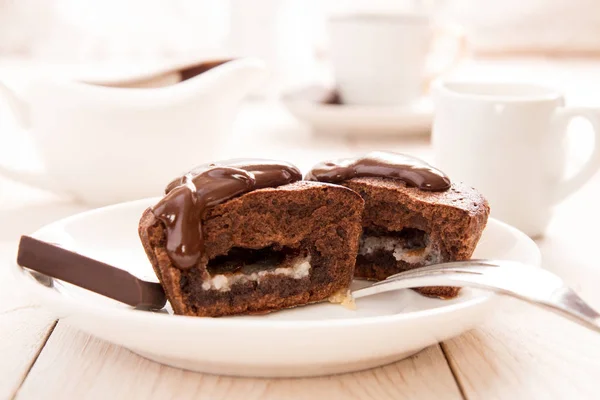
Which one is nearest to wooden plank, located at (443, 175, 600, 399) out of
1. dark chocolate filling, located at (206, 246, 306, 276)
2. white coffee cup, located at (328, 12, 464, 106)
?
dark chocolate filling, located at (206, 246, 306, 276)

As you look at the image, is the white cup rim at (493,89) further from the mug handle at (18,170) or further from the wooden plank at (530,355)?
the mug handle at (18,170)

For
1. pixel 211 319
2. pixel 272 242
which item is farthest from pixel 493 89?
pixel 211 319

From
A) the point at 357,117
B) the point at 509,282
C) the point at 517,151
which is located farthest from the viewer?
the point at 357,117

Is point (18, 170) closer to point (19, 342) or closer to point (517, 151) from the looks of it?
point (19, 342)

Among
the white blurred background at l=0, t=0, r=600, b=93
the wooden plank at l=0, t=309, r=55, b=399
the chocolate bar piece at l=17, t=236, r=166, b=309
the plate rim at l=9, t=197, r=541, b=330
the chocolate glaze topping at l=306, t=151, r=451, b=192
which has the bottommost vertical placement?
the white blurred background at l=0, t=0, r=600, b=93

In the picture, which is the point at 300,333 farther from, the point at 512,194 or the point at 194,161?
the point at 194,161

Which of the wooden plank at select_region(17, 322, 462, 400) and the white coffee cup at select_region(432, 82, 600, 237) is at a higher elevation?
the white coffee cup at select_region(432, 82, 600, 237)

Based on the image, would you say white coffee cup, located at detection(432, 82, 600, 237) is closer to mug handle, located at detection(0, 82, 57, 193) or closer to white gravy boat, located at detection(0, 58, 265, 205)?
white gravy boat, located at detection(0, 58, 265, 205)
